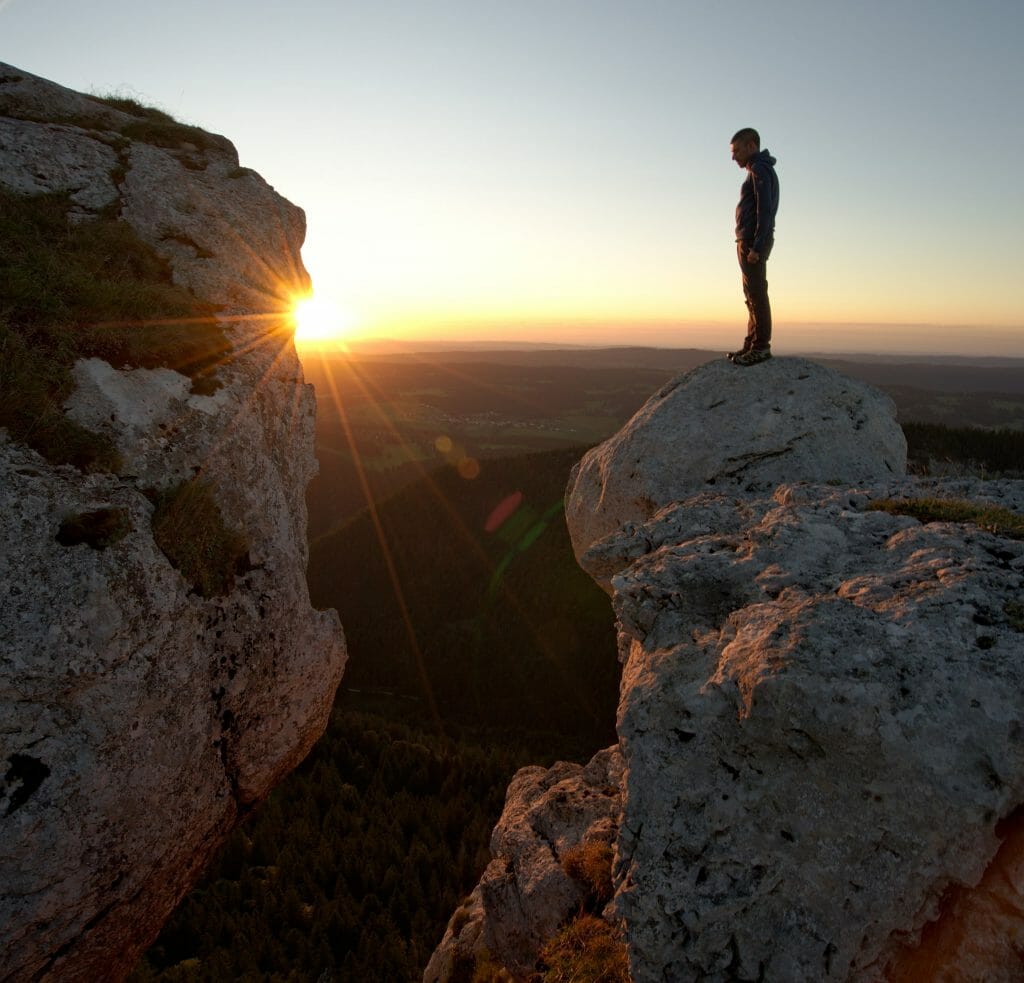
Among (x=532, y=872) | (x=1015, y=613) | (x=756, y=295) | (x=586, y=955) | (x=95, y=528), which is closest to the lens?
(x=1015, y=613)

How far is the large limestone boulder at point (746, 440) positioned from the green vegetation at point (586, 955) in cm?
607

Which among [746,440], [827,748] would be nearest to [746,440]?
[746,440]

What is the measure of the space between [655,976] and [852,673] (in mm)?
3146

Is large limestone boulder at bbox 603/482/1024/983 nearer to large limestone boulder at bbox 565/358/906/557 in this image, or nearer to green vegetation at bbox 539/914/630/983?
green vegetation at bbox 539/914/630/983

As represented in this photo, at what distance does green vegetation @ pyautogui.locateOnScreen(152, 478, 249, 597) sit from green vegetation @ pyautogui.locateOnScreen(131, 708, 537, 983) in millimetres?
10085

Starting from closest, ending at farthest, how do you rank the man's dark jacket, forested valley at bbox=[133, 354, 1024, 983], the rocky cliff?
the rocky cliff, the man's dark jacket, forested valley at bbox=[133, 354, 1024, 983]

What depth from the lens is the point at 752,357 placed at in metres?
12.2

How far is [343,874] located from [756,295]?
1845 centimetres

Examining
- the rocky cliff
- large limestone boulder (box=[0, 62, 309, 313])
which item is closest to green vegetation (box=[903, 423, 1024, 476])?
the rocky cliff

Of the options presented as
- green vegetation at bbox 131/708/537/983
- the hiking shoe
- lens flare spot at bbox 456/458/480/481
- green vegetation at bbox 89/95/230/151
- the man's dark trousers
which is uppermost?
green vegetation at bbox 89/95/230/151

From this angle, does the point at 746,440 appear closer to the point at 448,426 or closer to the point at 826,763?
the point at 826,763

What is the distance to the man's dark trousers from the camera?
11.5 meters

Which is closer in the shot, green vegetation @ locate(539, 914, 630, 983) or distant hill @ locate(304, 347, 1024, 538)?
green vegetation @ locate(539, 914, 630, 983)

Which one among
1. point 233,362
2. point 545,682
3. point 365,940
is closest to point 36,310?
point 233,362
